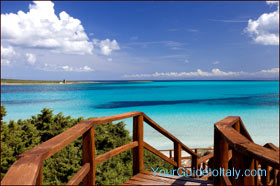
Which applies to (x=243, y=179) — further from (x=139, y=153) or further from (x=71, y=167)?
(x=71, y=167)

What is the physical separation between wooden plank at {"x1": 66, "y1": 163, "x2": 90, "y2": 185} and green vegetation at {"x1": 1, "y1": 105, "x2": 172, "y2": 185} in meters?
4.70

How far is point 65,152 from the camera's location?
8242 mm

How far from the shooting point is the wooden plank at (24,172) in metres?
0.81

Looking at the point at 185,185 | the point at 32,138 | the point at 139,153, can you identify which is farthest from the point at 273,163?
the point at 32,138

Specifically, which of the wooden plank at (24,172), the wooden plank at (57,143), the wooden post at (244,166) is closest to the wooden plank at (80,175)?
the wooden plank at (57,143)

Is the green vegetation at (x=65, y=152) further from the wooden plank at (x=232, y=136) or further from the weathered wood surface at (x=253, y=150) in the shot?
the weathered wood surface at (x=253, y=150)

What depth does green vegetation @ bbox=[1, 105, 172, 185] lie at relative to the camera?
23.8 feet


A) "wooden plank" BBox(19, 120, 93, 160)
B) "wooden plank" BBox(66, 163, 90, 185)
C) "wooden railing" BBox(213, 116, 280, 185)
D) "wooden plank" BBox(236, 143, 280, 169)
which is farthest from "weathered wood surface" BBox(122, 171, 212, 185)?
"wooden plank" BBox(236, 143, 280, 169)

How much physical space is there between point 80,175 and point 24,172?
1.03 meters

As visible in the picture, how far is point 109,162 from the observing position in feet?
26.6

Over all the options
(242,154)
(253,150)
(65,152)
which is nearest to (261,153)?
(253,150)

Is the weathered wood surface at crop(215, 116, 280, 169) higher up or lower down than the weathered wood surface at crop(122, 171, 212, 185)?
higher up

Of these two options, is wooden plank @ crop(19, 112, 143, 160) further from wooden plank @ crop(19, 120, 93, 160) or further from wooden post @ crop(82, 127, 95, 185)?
wooden post @ crop(82, 127, 95, 185)

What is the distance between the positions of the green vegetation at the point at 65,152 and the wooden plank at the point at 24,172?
5.83m
